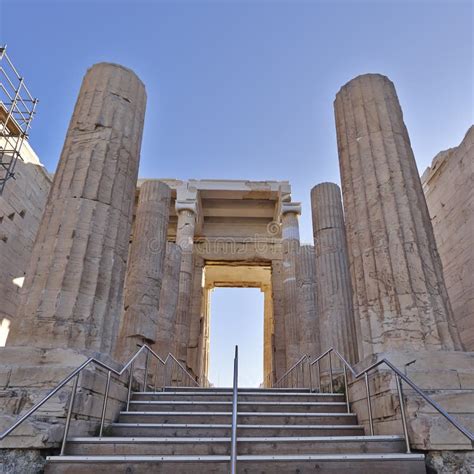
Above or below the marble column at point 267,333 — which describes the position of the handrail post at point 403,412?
below

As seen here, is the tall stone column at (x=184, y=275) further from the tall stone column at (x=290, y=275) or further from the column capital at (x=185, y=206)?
the tall stone column at (x=290, y=275)

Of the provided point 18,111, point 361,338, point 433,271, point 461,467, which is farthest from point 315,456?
point 18,111

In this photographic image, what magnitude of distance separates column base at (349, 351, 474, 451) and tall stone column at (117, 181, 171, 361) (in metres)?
6.78

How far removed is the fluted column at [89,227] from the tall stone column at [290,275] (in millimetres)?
10405

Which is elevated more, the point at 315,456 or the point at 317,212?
the point at 317,212

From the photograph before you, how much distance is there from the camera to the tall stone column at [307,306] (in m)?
13.1

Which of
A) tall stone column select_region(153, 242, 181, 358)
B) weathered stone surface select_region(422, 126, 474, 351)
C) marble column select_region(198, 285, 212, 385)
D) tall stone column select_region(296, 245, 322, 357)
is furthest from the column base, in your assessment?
marble column select_region(198, 285, 212, 385)

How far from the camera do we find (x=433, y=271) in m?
5.59

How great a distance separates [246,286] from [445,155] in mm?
15357

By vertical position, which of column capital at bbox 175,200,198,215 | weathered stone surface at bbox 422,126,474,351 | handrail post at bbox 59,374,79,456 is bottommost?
handrail post at bbox 59,374,79,456

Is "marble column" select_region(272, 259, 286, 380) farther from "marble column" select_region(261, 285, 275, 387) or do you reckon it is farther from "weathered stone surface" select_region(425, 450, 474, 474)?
"weathered stone surface" select_region(425, 450, 474, 474)

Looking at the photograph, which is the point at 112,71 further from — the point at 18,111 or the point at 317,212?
the point at 18,111

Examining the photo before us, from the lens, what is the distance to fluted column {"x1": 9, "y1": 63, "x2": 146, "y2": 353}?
5.25 metres

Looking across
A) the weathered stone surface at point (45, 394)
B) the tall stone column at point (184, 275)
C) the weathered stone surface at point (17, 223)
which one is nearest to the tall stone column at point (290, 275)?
the tall stone column at point (184, 275)
